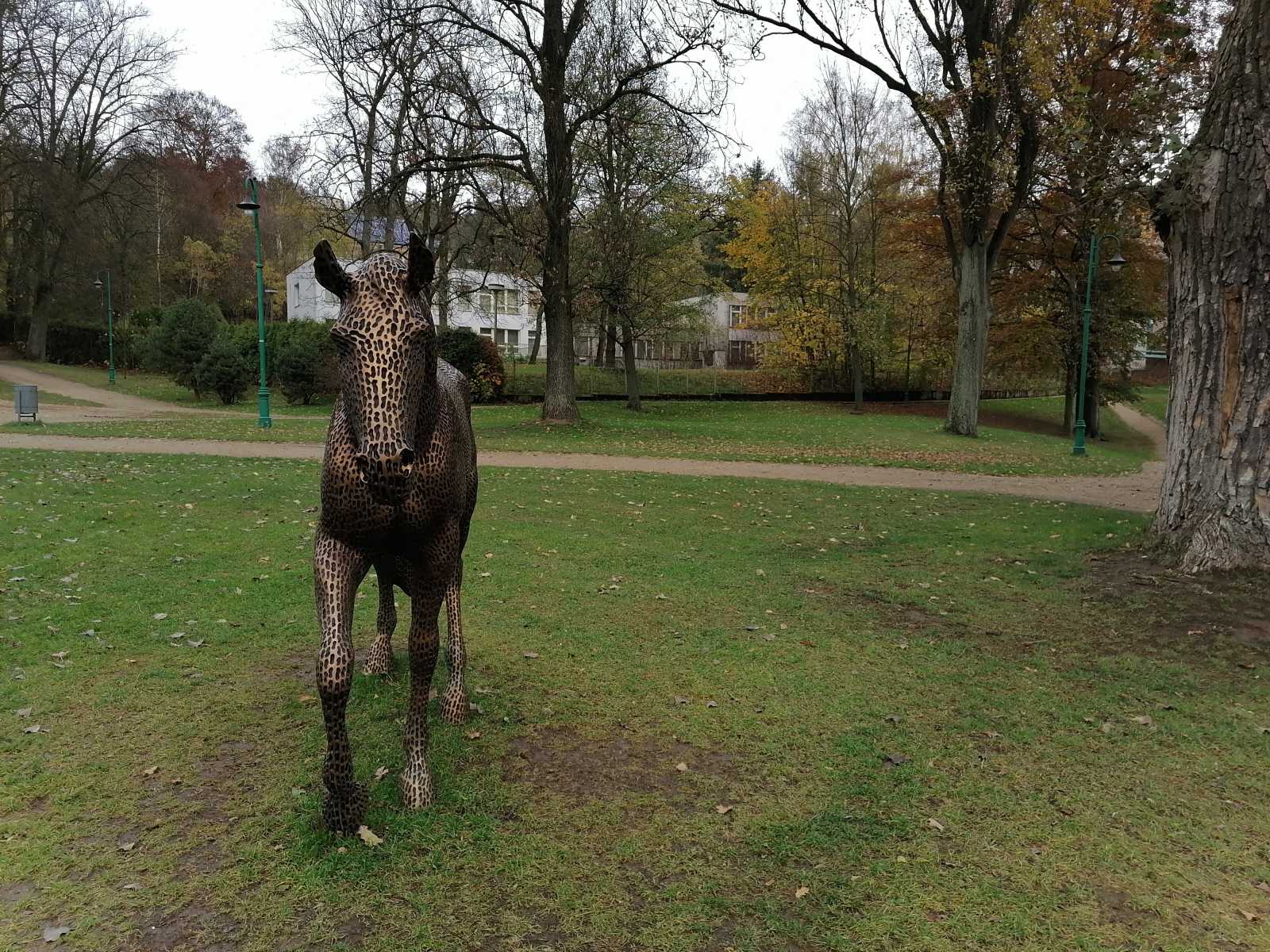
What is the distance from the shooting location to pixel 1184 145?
26.0 ft

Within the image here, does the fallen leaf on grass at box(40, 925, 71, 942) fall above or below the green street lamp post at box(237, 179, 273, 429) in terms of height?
below

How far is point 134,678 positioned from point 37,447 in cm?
1370

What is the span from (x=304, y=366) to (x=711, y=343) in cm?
2982

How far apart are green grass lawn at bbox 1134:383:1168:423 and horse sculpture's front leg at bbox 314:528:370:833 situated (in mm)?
46812

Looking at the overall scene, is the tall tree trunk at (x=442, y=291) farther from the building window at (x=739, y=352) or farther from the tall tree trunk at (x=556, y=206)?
the building window at (x=739, y=352)

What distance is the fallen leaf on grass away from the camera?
112 inches

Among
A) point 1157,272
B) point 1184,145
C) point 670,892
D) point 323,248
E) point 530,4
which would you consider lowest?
point 670,892

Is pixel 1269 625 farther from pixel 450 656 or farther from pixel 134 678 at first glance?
pixel 134 678

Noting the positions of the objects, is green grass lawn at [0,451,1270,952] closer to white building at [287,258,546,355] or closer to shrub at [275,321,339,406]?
shrub at [275,321,339,406]

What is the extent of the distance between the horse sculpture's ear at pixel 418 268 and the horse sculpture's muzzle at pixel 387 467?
2.27 ft

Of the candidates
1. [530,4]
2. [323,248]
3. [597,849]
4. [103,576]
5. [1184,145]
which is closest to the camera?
[323,248]

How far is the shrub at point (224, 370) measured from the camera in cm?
3070

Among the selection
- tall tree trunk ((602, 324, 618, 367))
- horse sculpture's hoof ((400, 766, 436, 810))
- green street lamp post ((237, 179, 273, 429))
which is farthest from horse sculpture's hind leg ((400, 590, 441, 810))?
tall tree trunk ((602, 324, 618, 367))

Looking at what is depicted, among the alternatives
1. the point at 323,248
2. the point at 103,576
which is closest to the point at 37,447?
the point at 103,576
